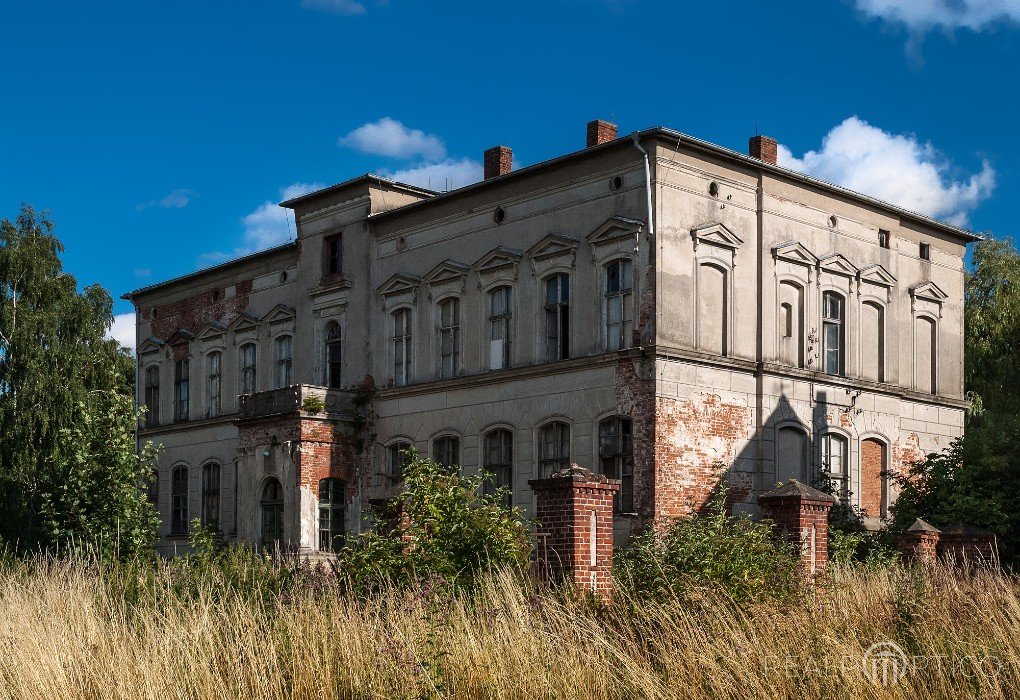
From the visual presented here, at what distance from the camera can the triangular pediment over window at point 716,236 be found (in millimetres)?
24562

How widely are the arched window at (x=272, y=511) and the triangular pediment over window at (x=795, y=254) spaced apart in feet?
39.1

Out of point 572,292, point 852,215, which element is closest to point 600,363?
point 572,292

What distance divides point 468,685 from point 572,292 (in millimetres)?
16392

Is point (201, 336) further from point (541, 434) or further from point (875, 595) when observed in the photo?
point (875, 595)

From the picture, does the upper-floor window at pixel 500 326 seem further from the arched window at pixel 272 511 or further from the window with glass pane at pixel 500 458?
the arched window at pixel 272 511

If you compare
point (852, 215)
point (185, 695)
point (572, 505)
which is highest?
point (852, 215)

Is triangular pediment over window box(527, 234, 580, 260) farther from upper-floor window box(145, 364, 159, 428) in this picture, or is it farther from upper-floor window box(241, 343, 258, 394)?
upper-floor window box(145, 364, 159, 428)

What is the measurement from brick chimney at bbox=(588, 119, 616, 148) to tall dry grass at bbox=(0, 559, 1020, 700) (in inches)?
622

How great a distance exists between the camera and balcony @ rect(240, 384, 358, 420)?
28.0 meters

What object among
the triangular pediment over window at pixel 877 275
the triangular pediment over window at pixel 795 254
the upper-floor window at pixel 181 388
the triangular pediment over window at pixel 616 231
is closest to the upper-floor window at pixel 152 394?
the upper-floor window at pixel 181 388

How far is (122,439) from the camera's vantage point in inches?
1017

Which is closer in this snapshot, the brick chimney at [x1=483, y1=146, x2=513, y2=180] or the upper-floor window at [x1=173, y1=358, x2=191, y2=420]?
the brick chimney at [x1=483, y1=146, x2=513, y2=180]

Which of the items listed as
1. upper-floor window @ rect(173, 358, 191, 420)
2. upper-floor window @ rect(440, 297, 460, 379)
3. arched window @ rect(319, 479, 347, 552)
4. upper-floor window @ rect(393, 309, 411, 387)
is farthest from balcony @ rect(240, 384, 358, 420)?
upper-floor window @ rect(173, 358, 191, 420)

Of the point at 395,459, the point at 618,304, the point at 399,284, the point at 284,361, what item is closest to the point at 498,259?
the point at 399,284
